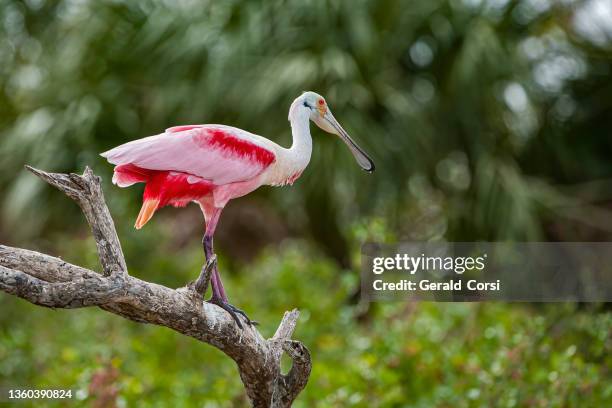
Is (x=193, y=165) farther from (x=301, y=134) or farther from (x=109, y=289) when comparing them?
(x=109, y=289)

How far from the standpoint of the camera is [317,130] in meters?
9.03

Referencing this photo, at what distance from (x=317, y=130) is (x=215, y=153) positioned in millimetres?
5723

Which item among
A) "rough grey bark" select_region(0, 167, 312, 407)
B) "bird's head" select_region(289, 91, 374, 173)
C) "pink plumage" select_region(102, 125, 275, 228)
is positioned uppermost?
"bird's head" select_region(289, 91, 374, 173)

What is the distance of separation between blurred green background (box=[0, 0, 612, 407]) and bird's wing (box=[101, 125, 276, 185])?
4336mm

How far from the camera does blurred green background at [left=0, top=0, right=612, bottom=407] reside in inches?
351

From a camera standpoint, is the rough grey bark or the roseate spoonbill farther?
the roseate spoonbill

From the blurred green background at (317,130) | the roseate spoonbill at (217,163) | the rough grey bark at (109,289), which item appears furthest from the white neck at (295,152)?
the blurred green background at (317,130)

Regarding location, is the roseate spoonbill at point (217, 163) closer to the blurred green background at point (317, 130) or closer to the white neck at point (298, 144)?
the white neck at point (298, 144)

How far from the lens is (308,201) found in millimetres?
10078

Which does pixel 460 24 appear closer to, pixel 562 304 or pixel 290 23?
pixel 290 23

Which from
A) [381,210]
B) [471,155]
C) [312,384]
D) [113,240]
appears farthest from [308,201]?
[113,240]

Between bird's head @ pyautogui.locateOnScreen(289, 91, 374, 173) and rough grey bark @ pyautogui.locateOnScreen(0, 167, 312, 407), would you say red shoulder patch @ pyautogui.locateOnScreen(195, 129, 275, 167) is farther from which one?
rough grey bark @ pyautogui.locateOnScreen(0, 167, 312, 407)

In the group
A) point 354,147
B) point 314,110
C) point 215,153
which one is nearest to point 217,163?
point 215,153

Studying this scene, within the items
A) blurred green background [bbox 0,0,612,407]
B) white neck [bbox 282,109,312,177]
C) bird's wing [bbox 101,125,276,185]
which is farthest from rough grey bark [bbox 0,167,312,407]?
blurred green background [bbox 0,0,612,407]
